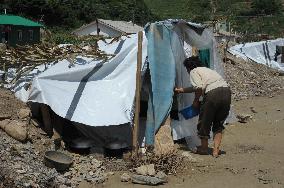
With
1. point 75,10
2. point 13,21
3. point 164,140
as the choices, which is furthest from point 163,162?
point 75,10

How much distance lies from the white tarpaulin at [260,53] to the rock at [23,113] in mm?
16274

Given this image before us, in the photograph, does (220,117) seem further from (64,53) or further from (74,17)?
(74,17)

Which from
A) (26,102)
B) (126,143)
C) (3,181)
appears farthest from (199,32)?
(3,181)

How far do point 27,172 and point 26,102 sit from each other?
1866mm

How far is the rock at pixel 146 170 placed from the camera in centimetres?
602

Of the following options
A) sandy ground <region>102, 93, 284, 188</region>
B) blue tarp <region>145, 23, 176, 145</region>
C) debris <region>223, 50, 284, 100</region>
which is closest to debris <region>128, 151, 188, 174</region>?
sandy ground <region>102, 93, 284, 188</region>

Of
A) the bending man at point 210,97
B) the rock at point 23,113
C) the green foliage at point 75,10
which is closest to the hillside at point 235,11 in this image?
the green foliage at point 75,10

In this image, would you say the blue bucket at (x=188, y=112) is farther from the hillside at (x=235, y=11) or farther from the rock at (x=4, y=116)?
the hillside at (x=235, y=11)

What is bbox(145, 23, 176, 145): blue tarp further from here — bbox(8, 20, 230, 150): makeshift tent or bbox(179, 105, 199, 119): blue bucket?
bbox(179, 105, 199, 119): blue bucket

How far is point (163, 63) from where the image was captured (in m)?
7.27

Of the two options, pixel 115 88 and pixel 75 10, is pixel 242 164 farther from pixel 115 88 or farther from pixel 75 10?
pixel 75 10

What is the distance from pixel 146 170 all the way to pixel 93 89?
5.28 ft

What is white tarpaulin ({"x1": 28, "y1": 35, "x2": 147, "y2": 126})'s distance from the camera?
6723 mm

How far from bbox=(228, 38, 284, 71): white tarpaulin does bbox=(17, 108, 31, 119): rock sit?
53.4ft
